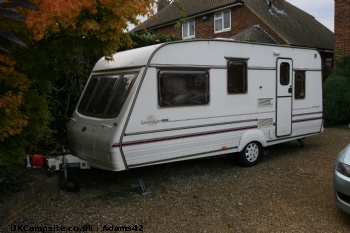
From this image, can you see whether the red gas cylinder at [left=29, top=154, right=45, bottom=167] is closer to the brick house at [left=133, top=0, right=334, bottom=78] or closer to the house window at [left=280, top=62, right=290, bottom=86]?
the house window at [left=280, top=62, right=290, bottom=86]

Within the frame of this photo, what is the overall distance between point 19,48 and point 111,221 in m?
2.54

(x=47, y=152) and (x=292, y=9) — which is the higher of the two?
(x=292, y=9)

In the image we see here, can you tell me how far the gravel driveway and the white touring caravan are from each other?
0.55m

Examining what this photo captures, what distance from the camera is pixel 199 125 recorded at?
6.02 metres

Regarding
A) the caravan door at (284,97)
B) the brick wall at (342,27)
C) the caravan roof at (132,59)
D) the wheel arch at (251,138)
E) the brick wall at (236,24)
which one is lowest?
the wheel arch at (251,138)

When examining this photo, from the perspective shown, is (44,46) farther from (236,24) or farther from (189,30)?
(189,30)

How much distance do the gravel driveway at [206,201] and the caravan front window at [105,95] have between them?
1.36 metres

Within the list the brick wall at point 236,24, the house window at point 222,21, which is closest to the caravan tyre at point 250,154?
the brick wall at point 236,24

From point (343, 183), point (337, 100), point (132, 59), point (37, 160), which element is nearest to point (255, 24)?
point (337, 100)

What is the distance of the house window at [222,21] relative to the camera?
19.0 m

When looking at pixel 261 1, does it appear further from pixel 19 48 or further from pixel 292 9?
pixel 19 48

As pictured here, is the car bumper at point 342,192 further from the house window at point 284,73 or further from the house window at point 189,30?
the house window at point 189,30

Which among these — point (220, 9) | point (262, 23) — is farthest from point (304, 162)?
point (220, 9)

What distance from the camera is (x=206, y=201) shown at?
17.0 feet
